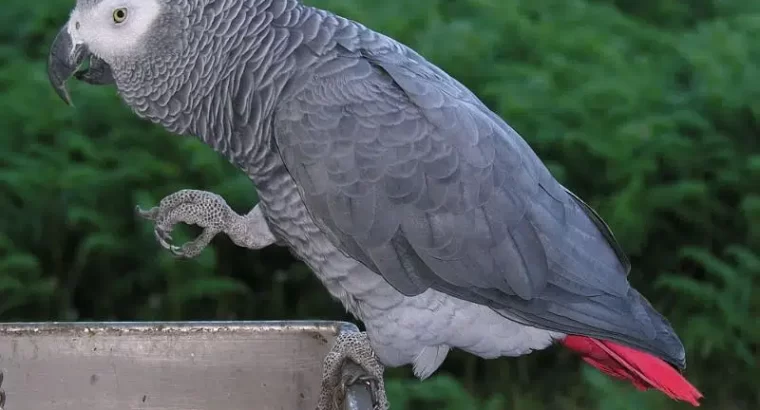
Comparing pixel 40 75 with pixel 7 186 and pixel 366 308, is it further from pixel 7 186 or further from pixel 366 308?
pixel 366 308

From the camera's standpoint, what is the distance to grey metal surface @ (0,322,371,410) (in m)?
1.26

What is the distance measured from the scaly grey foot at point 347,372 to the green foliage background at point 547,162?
2.62 ft

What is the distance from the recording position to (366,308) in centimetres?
136

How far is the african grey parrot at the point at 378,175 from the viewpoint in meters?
1.25

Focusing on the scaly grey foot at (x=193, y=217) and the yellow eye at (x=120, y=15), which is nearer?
the yellow eye at (x=120, y=15)

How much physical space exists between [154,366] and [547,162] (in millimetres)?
1314

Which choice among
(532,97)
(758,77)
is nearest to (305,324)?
(532,97)

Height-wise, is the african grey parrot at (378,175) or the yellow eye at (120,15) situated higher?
the yellow eye at (120,15)

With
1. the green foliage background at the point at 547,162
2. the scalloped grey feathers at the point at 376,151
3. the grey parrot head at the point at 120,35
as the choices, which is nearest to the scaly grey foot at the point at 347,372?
the scalloped grey feathers at the point at 376,151

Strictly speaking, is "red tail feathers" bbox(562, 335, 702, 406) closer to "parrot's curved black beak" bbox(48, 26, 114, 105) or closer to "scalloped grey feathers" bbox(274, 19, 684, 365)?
"scalloped grey feathers" bbox(274, 19, 684, 365)

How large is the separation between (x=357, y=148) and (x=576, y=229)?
1.15 feet

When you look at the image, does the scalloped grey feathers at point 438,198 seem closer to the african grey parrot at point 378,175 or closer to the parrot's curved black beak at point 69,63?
the african grey parrot at point 378,175

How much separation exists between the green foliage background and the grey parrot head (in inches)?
35.9

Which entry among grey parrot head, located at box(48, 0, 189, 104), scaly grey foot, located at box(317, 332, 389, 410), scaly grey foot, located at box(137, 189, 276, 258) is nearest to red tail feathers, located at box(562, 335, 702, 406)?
scaly grey foot, located at box(317, 332, 389, 410)
